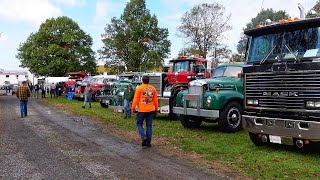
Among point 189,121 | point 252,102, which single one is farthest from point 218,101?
point 252,102

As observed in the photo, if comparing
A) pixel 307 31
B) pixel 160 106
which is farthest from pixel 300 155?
pixel 160 106

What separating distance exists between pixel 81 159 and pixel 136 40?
166ft

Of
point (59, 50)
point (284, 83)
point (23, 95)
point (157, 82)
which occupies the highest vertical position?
point (59, 50)

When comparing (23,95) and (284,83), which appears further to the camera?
(23,95)

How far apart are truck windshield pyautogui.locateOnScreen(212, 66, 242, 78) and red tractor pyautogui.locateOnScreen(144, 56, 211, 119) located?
319 millimetres

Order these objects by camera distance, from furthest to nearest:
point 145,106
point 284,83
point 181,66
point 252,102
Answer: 1. point 181,66
2. point 145,106
3. point 252,102
4. point 284,83

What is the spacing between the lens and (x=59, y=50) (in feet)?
193

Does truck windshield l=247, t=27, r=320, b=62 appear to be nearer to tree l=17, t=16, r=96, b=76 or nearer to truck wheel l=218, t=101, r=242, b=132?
truck wheel l=218, t=101, r=242, b=132

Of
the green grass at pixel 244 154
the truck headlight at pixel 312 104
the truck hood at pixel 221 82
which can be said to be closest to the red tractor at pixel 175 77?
the truck hood at pixel 221 82

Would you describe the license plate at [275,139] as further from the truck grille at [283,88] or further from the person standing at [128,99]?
the person standing at [128,99]

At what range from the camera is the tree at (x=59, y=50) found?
58.7 metres

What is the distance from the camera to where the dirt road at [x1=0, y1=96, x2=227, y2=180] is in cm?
721

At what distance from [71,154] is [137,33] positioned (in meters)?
49.3

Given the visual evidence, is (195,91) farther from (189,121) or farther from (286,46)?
(286,46)
